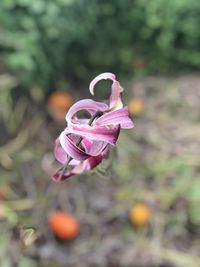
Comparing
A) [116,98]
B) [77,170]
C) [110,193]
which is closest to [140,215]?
[110,193]

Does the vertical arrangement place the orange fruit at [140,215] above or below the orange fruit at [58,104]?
below

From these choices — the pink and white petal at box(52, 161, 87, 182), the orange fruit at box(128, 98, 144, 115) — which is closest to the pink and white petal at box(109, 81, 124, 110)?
the pink and white petal at box(52, 161, 87, 182)

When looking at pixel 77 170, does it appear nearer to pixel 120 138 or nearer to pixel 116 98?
pixel 116 98

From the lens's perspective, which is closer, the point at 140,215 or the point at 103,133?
the point at 103,133

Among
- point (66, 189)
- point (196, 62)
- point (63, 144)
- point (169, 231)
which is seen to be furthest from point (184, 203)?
point (63, 144)

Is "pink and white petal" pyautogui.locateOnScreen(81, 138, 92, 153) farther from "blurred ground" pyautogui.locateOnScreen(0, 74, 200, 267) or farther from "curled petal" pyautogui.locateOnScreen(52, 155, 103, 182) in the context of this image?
"blurred ground" pyautogui.locateOnScreen(0, 74, 200, 267)

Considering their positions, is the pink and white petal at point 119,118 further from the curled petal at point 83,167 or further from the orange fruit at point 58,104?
the orange fruit at point 58,104

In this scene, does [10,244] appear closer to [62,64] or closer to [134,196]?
[134,196]

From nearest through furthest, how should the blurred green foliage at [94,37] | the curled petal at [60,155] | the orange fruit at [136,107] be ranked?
the curled petal at [60,155] → the blurred green foliage at [94,37] → the orange fruit at [136,107]

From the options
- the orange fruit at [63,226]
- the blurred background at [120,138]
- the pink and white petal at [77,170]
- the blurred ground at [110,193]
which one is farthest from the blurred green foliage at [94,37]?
the pink and white petal at [77,170]
